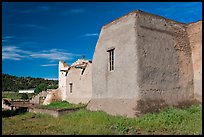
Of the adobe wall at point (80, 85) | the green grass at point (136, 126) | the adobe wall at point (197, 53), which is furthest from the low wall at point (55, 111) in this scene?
the adobe wall at point (197, 53)

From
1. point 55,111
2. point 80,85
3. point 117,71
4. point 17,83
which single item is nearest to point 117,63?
point 117,71

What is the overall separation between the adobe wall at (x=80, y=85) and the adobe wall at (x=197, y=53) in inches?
326

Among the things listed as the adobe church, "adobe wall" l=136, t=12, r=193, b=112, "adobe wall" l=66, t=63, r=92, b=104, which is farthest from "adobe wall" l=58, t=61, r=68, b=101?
"adobe wall" l=136, t=12, r=193, b=112

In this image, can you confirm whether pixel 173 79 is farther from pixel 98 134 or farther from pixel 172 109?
pixel 98 134

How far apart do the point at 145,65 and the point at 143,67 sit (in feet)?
0.59

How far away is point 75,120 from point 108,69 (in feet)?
11.8

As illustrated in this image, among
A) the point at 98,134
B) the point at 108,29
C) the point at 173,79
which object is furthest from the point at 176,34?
the point at 98,134

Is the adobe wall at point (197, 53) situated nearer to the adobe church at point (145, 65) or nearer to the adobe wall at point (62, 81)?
the adobe church at point (145, 65)

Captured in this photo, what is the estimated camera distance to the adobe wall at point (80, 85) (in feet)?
64.6

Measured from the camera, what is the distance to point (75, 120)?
11156 mm

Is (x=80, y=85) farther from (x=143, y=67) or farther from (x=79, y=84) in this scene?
(x=143, y=67)

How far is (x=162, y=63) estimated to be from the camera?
1245cm

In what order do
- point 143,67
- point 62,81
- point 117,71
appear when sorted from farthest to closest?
point 62,81 < point 117,71 < point 143,67

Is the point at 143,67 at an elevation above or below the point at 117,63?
below
